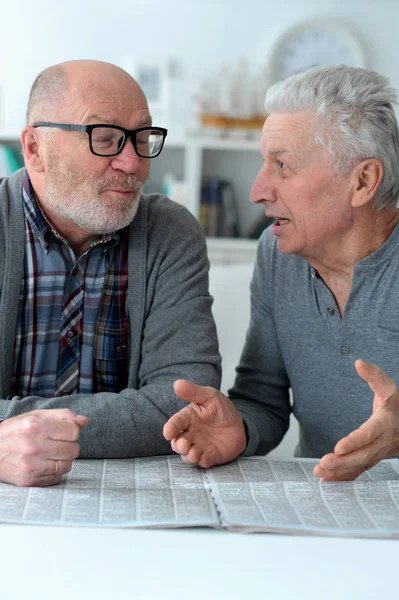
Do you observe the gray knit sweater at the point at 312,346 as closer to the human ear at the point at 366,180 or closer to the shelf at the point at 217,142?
the human ear at the point at 366,180

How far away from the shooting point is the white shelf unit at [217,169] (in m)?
4.13

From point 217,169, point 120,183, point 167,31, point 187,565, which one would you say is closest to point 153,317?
point 120,183

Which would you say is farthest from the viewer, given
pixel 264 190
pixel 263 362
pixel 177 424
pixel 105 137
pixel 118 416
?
pixel 263 362

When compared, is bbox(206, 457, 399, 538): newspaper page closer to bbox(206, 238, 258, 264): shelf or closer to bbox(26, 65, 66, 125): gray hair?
bbox(26, 65, 66, 125): gray hair

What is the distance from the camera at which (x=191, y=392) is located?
1365 mm

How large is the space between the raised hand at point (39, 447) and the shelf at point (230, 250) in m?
2.94

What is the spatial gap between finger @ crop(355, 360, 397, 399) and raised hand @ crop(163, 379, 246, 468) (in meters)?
0.27

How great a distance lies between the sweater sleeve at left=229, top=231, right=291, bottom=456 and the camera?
5.87 ft

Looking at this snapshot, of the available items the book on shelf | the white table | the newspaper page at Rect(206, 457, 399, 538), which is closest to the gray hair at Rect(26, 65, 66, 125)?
the newspaper page at Rect(206, 457, 399, 538)

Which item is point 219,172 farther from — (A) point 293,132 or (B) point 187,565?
(B) point 187,565

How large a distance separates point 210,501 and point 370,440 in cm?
28

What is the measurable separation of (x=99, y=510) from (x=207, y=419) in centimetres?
38

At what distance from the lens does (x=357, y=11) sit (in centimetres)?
430

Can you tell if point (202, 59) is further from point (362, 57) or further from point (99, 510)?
point (99, 510)
